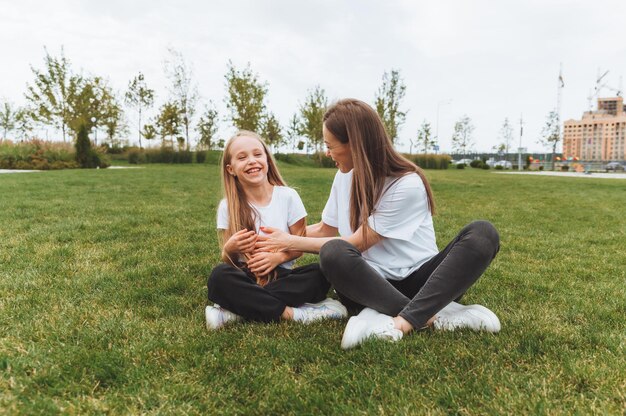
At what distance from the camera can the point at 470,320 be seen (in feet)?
7.20

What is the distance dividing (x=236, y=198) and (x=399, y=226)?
976 mm

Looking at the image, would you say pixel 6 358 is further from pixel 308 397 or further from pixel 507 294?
pixel 507 294

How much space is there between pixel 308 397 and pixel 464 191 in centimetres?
991

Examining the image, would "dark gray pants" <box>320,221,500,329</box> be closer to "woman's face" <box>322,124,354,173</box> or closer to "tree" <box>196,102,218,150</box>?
"woman's face" <box>322,124,354,173</box>

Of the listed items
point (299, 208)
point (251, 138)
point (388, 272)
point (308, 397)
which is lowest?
point (308, 397)

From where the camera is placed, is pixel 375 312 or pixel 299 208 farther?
pixel 299 208

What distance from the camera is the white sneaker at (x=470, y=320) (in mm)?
2178

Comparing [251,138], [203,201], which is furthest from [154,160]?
[251,138]

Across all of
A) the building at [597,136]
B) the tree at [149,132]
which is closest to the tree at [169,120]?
the tree at [149,132]

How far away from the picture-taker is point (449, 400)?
158 centimetres

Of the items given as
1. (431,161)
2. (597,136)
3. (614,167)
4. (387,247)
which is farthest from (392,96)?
(597,136)

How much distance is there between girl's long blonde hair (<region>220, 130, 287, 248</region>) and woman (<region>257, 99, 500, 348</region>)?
9.5 inches

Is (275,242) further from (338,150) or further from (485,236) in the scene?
(485,236)

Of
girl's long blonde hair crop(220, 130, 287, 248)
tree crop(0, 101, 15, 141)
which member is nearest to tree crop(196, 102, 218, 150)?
tree crop(0, 101, 15, 141)
